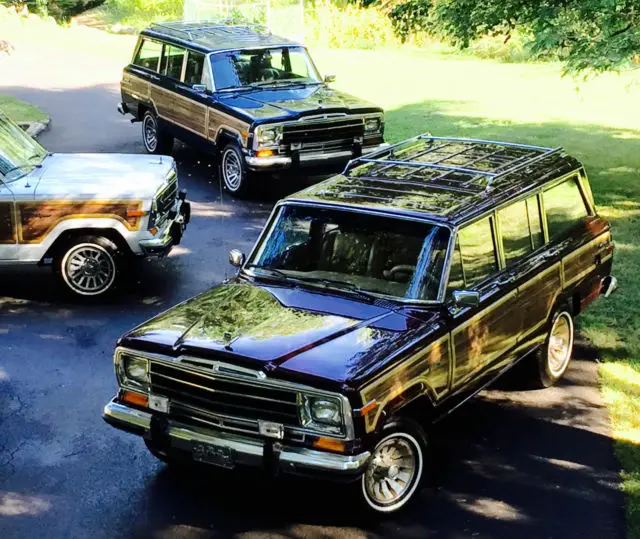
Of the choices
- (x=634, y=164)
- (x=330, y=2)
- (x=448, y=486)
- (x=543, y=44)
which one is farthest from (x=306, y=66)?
(x=330, y=2)

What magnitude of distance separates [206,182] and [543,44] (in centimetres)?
605

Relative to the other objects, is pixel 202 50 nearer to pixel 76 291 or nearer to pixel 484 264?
pixel 76 291

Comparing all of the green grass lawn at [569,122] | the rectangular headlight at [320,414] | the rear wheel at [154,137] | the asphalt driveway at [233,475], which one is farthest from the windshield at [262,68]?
the rectangular headlight at [320,414]

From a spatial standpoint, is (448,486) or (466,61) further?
(466,61)

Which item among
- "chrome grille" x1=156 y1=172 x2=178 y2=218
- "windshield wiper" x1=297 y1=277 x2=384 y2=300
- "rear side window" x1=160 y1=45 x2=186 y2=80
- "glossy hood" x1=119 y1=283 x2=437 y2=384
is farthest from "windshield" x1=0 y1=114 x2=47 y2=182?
"rear side window" x1=160 y1=45 x2=186 y2=80

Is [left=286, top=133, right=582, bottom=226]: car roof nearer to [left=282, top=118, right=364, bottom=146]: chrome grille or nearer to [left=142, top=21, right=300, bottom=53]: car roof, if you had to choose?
[left=282, top=118, right=364, bottom=146]: chrome grille

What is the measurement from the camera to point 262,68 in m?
15.3

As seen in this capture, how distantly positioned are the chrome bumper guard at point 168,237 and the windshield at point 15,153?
1556 mm

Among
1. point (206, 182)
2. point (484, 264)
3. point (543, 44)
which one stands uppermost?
point (543, 44)

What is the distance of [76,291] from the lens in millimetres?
10695

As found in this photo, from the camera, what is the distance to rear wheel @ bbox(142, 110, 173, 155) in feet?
55.7

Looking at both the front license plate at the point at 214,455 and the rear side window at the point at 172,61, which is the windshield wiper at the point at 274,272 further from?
the rear side window at the point at 172,61

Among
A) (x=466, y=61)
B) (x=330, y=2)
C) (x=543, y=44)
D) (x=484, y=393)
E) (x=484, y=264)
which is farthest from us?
(x=330, y=2)

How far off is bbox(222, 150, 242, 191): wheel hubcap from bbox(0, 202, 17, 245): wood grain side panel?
495 cm
